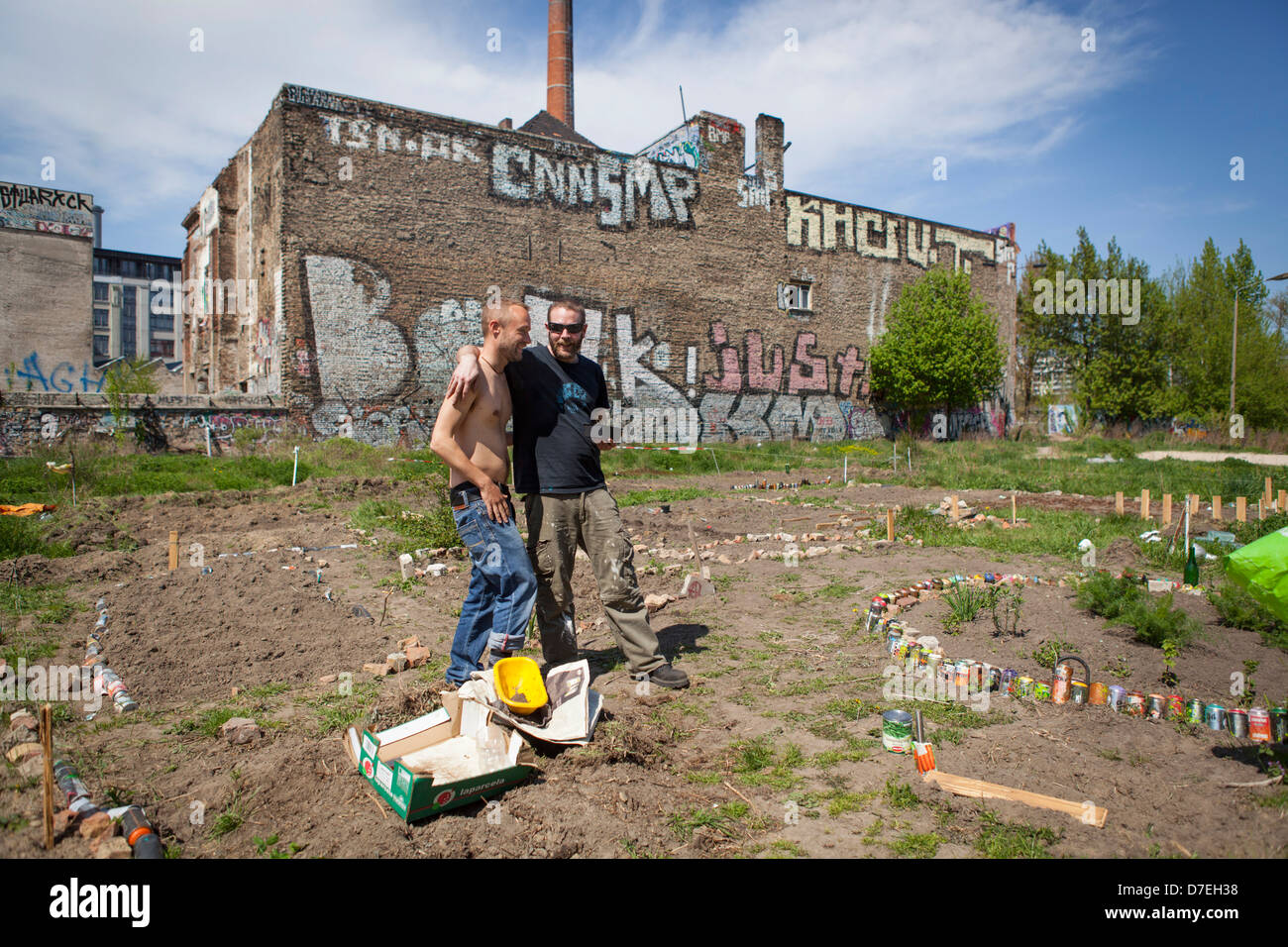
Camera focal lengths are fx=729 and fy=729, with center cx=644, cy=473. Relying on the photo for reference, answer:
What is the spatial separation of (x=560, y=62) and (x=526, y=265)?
1581cm

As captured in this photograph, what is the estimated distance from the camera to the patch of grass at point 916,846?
2625 mm

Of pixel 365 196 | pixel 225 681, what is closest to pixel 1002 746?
pixel 225 681

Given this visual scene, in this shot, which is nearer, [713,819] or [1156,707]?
[713,819]

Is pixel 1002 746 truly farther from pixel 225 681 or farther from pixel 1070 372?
pixel 1070 372

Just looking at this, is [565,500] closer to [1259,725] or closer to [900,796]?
[900,796]

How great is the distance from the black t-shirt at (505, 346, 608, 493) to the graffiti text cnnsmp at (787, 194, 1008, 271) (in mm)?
25798

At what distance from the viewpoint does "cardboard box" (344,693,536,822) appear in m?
2.77

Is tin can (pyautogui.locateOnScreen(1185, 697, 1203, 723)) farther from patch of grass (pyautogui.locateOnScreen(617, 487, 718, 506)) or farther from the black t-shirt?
patch of grass (pyautogui.locateOnScreen(617, 487, 718, 506))

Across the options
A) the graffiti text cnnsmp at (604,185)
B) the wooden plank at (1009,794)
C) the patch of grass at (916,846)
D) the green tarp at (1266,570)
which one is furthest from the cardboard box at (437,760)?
the graffiti text cnnsmp at (604,185)

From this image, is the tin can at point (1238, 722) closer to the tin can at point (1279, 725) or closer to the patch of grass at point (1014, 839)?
the tin can at point (1279, 725)

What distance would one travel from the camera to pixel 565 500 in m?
4.18

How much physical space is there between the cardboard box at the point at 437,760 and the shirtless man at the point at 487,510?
0.52 m

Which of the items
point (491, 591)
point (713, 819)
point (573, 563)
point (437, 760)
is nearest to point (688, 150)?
point (573, 563)

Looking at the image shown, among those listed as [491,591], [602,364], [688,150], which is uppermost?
[688,150]
